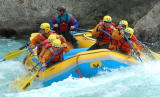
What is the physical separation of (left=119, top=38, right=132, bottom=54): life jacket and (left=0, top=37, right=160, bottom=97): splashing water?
0.47m

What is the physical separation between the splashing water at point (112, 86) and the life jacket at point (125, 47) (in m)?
0.47

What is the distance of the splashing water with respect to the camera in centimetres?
848

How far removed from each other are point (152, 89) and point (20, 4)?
8346 mm

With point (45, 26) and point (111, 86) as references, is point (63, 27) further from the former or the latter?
point (111, 86)

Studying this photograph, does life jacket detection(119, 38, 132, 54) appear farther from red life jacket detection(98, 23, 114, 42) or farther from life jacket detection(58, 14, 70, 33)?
life jacket detection(58, 14, 70, 33)

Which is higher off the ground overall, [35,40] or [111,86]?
[35,40]

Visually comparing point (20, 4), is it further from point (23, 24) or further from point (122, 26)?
point (122, 26)

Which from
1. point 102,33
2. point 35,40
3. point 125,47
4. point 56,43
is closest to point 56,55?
point 56,43

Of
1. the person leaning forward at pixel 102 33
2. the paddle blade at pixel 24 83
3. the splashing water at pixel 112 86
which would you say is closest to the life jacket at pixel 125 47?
the splashing water at pixel 112 86

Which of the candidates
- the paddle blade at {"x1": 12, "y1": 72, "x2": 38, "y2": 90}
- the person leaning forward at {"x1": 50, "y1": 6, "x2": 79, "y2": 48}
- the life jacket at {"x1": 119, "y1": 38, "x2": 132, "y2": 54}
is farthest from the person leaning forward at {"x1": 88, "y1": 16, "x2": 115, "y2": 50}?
the paddle blade at {"x1": 12, "y1": 72, "x2": 38, "y2": 90}

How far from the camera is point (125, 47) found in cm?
948

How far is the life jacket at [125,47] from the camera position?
9430mm

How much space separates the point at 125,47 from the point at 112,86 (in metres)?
1.21

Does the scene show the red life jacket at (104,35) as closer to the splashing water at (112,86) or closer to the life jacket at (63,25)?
the splashing water at (112,86)
